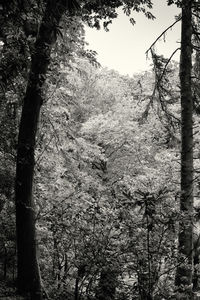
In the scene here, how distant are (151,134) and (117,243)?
898 centimetres

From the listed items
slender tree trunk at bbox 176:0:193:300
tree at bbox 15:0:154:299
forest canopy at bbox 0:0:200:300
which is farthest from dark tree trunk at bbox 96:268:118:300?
slender tree trunk at bbox 176:0:193:300

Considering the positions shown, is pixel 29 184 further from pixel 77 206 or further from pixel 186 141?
pixel 186 141

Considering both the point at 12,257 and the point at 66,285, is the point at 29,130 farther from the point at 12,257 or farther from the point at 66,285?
the point at 12,257

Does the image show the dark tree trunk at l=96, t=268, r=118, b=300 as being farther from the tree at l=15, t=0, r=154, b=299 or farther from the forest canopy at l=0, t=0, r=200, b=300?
the tree at l=15, t=0, r=154, b=299

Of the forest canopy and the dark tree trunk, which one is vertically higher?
the forest canopy

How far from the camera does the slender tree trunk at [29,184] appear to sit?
5.41 m

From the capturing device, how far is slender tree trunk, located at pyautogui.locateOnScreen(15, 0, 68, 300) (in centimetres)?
541

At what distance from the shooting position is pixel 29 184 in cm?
554

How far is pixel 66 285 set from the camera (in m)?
5.98

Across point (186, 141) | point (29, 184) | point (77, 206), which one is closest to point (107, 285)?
point (77, 206)

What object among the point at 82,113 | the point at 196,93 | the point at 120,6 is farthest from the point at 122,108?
the point at 120,6

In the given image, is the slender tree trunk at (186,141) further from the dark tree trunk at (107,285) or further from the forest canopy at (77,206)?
the dark tree trunk at (107,285)

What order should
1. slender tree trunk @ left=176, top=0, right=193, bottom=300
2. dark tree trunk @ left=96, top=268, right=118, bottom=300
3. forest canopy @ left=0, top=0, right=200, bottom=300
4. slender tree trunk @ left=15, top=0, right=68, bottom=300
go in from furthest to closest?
slender tree trunk @ left=176, top=0, right=193, bottom=300
slender tree trunk @ left=15, top=0, right=68, bottom=300
dark tree trunk @ left=96, top=268, right=118, bottom=300
forest canopy @ left=0, top=0, right=200, bottom=300

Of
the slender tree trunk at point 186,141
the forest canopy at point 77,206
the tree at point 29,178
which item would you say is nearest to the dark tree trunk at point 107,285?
the forest canopy at point 77,206
